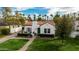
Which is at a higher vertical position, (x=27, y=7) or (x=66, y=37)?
(x=27, y=7)

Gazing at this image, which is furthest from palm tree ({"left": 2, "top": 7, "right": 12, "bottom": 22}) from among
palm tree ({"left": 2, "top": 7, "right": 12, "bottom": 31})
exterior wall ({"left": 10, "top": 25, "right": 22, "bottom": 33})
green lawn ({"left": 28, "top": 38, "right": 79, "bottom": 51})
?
green lawn ({"left": 28, "top": 38, "right": 79, "bottom": 51})

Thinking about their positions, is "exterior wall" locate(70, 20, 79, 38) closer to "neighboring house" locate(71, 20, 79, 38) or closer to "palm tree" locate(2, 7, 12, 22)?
"neighboring house" locate(71, 20, 79, 38)

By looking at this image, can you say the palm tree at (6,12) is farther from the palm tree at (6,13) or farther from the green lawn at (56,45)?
the green lawn at (56,45)

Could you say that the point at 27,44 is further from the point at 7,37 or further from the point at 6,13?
the point at 6,13

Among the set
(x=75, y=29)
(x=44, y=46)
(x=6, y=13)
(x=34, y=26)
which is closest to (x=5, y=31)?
(x=6, y=13)
